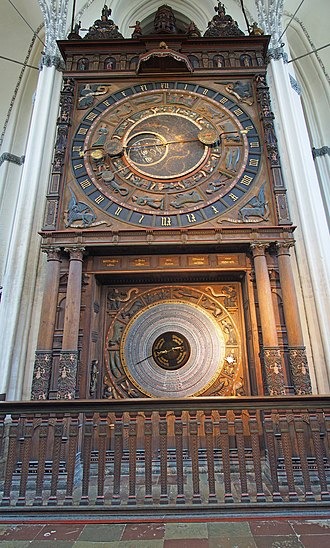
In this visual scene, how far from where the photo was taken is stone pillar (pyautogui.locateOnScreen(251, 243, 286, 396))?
15.0 feet

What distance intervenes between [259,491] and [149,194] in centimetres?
435

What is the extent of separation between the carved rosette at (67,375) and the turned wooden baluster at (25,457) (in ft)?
4.05

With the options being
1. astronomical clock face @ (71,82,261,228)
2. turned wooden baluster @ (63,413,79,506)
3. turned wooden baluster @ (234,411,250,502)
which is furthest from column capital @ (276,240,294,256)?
turned wooden baluster @ (63,413,79,506)

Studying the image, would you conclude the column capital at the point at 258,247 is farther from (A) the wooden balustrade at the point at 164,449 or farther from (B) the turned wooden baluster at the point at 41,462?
(B) the turned wooden baluster at the point at 41,462

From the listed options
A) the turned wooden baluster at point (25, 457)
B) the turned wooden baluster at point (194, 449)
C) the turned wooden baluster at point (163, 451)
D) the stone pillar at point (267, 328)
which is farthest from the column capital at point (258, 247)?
the turned wooden baluster at point (25, 457)

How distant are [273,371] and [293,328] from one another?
70 cm

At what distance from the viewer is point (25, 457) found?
304cm

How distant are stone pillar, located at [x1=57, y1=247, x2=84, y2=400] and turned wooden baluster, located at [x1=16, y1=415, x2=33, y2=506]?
1.28 meters

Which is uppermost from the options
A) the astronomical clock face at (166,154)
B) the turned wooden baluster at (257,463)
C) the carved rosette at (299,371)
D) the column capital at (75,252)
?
the astronomical clock face at (166,154)

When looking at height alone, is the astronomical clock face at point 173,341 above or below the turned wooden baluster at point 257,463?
above

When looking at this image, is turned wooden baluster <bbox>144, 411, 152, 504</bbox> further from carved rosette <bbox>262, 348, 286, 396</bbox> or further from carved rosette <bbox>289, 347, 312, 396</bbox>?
carved rosette <bbox>289, 347, 312, 396</bbox>

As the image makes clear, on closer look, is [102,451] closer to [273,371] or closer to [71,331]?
[71,331]

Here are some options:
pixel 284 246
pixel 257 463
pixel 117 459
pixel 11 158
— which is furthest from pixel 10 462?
pixel 11 158

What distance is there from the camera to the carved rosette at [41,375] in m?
4.55
